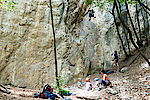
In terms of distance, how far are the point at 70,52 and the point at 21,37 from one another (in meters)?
5.56

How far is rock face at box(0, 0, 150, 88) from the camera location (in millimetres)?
13195

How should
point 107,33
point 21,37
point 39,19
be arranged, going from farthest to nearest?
1. point 107,33
2. point 39,19
3. point 21,37

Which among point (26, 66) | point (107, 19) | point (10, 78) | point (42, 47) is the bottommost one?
point (10, 78)

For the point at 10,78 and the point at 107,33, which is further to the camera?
the point at 107,33

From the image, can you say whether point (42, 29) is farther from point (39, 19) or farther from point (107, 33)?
point (107, 33)

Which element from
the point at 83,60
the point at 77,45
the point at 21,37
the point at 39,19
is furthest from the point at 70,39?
the point at 21,37

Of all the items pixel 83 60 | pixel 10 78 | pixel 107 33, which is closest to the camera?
pixel 10 78

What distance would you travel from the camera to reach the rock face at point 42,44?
43.3ft

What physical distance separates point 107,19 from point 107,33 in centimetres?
266

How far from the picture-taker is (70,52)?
51.4 ft

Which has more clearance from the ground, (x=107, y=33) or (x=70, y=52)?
(x=107, y=33)

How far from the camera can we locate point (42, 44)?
47.4 feet

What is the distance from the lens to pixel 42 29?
1484 cm

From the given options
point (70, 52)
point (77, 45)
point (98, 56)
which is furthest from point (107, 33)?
point (70, 52)
